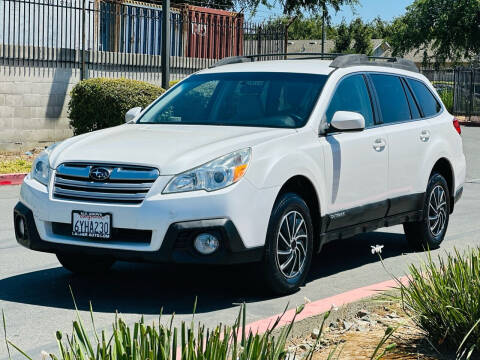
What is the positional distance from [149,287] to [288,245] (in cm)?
121

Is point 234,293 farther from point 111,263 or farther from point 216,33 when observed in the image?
point 216,33

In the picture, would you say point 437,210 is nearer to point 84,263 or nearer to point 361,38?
point 84,263

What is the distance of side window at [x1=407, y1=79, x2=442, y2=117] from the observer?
Answer: 374 inches

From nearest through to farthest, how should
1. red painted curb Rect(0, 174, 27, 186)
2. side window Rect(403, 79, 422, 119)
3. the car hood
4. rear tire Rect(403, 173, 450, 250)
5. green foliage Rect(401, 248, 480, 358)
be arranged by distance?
green foliage Rect(401, 248, 480, 358), the car hood, rear tire Rect(403, 173, 450, 250), side window Rect(403, 79, 422, 119), red painted curb Rect(0, 174, 27, 186)

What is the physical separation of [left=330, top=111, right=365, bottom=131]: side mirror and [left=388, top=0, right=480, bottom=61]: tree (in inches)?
1788

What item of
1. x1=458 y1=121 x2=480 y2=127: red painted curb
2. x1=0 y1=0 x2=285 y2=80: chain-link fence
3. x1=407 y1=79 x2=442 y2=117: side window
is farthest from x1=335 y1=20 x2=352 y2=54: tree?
x1=407 y1=79 x2=442 y2=117: side window

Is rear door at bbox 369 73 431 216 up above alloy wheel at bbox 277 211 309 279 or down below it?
above

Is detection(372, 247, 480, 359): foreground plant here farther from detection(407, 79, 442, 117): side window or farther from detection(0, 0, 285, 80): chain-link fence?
detection(0, 0, 285, 80): chain-link fence

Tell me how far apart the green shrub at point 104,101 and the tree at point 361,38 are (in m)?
88.9

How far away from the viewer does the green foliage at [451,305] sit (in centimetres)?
495

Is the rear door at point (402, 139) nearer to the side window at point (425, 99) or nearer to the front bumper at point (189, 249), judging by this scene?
the side window at point (425, 99)

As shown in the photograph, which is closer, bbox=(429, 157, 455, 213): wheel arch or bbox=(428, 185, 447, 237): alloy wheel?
bbox=(428, 185, 447, 237): alloy wheel

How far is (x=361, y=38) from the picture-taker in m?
107

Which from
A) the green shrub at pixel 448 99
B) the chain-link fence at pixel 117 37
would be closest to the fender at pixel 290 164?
the chain-link fence at pixel 117 37
